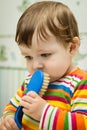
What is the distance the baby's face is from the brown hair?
2cm

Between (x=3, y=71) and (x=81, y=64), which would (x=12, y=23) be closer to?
(x=3, y=71)

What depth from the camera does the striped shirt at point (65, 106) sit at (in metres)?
0.59

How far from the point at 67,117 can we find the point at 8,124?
0.60 feet

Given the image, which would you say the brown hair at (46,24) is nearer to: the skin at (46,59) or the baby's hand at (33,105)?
the skin at (46,59)

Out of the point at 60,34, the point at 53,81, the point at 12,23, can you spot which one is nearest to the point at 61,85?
the point at 53,81

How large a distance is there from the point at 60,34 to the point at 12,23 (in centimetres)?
81

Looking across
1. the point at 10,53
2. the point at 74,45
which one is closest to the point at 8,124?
the point at 74,45

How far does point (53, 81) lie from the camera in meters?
0.69

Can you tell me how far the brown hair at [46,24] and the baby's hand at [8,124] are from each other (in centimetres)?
21

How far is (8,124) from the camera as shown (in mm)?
695

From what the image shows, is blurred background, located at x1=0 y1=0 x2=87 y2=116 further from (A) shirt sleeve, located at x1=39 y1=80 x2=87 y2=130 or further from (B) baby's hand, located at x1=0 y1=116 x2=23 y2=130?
(A) shirt sleeve, located at x1=39 y1=80 x2=87 y2=130

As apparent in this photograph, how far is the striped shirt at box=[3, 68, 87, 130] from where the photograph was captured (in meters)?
0.59

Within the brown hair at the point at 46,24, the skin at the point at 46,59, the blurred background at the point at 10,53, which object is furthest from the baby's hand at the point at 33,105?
the blurred background at the point at 10,53

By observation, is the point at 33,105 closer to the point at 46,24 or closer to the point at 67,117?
the point at 67,117
